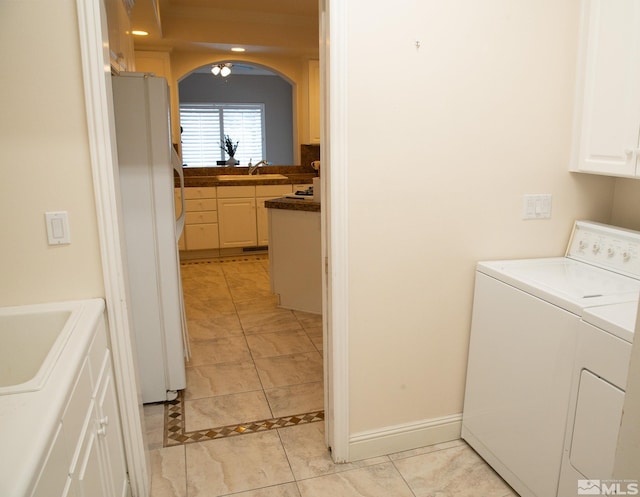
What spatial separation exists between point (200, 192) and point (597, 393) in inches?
192

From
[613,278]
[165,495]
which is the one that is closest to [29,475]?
[165,495]

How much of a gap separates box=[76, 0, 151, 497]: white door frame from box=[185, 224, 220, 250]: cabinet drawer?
13.0ft

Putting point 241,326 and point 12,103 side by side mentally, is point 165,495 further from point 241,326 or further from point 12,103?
point 241,326

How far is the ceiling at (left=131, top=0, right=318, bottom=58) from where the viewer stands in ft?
17.4

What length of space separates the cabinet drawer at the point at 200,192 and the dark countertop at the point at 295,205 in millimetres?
1822

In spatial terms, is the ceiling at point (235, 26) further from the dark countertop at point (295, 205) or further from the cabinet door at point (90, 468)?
the cabinet door at point (90, 468)

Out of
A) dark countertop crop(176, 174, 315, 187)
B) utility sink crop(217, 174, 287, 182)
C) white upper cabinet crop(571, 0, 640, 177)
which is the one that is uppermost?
white upper cabinet crop(571, 0, 640, 177)

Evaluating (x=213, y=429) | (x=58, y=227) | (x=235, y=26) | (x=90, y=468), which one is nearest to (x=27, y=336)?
(x=58, y=227)

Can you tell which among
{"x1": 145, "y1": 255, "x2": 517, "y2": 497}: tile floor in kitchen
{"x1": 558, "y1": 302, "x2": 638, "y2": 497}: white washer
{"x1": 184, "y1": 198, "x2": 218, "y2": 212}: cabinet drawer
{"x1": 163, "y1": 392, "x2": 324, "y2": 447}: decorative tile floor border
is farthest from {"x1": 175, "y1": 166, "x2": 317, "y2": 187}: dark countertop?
{"x1": 558, "y1": 302, "x2": 638, "y2": 497}: white washer

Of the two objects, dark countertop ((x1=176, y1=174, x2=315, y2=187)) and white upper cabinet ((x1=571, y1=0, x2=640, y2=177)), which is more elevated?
white upper cabinet ((x1=571, y1=0, x2=640, y2=177))

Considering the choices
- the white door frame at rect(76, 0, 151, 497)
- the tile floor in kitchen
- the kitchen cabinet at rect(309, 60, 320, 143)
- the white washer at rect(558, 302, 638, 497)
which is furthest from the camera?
the kitchen cabinet at rect(309, 60, 320, 143)

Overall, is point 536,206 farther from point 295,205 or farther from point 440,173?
point 295,205

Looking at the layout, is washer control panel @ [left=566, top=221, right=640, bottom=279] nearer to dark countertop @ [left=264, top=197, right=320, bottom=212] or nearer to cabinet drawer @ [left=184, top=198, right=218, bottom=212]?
dark countertop @ [left=264, top=197, right=320, bottom=212]

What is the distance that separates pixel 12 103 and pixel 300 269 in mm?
2748
